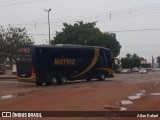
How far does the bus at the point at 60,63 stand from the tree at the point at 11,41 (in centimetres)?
3288

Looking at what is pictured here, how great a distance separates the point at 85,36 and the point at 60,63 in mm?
51646

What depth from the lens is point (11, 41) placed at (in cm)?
7769

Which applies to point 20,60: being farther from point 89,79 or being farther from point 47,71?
point 89,79

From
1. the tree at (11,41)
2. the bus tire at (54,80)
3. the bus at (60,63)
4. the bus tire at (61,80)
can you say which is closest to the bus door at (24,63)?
the bus at (60,63)

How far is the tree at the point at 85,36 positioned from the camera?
87438mm

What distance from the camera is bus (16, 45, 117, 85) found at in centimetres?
3412

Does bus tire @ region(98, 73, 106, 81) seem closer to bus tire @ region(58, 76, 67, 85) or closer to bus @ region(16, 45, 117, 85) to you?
bus @ region(16, 45, 117, 85)

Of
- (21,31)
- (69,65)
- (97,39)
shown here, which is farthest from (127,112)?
(97,39)

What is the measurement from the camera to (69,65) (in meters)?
38.2

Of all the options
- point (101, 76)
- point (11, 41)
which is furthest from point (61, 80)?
point (11, 41)

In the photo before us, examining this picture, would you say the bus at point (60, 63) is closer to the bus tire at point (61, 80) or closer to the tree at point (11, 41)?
the bus tire at point (61, 80)

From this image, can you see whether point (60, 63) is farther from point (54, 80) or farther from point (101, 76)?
point (101, 76)

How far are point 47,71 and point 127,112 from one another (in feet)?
68.3

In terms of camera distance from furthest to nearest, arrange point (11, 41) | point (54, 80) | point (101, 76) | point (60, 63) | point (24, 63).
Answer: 1. point (11, 41)
2. point (101, 76)
3. point (60, 63)
4. point (54, 80)
5. point (24, 63)
